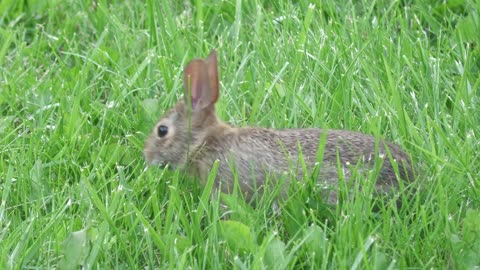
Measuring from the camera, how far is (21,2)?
664 centimetres

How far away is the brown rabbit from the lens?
456cm

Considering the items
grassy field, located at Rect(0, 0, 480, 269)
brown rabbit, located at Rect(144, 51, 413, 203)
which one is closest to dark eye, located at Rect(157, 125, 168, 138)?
brown rabbit, located at Rect(144, 51, 413, 203)

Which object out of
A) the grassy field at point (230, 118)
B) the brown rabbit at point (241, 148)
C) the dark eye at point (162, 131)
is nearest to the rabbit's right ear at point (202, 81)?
the brown rabbit at point (241, 148)

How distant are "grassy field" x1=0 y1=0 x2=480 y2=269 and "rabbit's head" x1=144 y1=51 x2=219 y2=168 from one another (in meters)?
0.10

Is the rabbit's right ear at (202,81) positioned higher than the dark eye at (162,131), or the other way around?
the rabbit's right ear at (202,81)

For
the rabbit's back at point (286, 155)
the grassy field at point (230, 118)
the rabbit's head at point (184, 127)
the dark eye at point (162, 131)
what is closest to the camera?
the grassy field at point (230, 118)

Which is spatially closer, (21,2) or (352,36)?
(352,36)

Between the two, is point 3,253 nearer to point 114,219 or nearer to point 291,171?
point 114,219

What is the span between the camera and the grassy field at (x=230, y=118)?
4062 millimetres

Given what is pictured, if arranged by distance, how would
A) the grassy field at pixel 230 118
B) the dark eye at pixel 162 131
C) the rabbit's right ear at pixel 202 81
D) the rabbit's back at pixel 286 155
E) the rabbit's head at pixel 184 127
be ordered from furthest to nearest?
the dark eye at pixel 162 131, the rabbit's head at pixel 184 127, the rabbit's right ear at pixel 202 81, the rabbit's back at pixel 286 155, the grassy field at pixel 230 118

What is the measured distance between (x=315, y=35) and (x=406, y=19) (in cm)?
64

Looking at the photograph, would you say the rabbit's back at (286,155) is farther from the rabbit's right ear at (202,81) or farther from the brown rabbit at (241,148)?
the rabbit's right ear at (202,81)

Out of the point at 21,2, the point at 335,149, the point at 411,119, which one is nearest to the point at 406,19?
the point at 411,119

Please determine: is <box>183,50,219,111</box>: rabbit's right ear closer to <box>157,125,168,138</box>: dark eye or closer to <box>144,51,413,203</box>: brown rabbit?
<box>144,51,413,203</box>: brown rabbit
